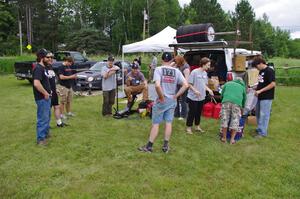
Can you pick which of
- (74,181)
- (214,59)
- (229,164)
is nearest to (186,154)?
(229,164)

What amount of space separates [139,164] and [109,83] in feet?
11.4

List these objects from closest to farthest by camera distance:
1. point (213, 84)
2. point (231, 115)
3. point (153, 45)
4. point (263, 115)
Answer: point (231, 115)
point (263, 115)
point (213, 84)
point (153, 45)

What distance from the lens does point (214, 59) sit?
815 centimetres

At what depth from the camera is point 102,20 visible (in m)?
55.8

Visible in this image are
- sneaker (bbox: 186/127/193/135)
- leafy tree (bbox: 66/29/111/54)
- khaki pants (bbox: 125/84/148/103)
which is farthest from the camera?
leafy tree (bbox: 66/29/111/54)

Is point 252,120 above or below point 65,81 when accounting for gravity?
below

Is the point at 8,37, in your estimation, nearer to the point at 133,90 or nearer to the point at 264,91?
the point at 133,90

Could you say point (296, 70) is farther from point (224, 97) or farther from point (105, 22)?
point (105, 22)

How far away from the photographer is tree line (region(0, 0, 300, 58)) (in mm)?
45812

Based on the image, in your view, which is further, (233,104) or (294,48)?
(294,48)

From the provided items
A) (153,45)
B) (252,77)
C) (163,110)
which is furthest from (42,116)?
(153,45)

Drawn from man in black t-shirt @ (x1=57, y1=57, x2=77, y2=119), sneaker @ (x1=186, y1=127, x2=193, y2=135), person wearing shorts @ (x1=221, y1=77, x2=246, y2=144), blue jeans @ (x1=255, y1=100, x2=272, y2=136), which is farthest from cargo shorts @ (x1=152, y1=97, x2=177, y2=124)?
man in black t-shirt @ (x1=57, y1=57, x2=77, y2=119)

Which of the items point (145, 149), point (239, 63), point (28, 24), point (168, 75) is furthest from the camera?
point (28, 24)

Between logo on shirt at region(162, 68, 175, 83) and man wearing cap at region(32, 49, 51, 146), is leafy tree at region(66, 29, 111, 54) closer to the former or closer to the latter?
man wearing cap at region(32, 49, 51, 146)
